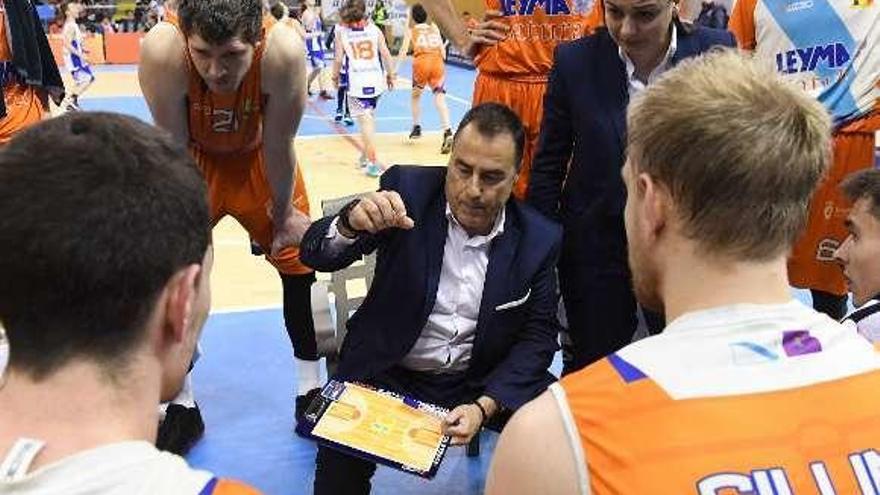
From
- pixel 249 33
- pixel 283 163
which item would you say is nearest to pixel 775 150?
pixel 249 33

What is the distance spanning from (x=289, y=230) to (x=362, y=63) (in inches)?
280

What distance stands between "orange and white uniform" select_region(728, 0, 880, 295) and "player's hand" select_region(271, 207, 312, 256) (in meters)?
2.01

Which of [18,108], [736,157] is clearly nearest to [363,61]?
[18,108]

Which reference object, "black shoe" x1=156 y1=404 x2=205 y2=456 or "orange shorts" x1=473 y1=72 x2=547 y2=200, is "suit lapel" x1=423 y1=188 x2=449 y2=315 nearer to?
"orange shorts" x1=473 y1=72 x2=547 y2=200

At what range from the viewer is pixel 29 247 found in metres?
1.03

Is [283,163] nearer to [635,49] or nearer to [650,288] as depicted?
[635,49]

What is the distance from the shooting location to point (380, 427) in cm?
275

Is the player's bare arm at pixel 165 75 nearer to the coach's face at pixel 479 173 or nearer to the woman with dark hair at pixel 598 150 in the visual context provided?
the coach's face at pixel 479 173

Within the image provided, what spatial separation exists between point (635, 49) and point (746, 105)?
5.51 feet

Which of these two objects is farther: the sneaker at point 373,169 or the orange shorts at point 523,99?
the sneaker at point 373,169

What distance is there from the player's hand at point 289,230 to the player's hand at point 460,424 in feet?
4.23

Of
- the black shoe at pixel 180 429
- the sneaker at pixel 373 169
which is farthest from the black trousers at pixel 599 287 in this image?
the sneaker at pixel 373 169

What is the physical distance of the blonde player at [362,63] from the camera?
9.84 meters

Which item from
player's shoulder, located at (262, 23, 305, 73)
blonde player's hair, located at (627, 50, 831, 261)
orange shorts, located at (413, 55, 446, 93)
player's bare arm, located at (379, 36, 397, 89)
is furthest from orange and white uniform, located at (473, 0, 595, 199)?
orange shorts, located at (413, 55, 446, 93)
